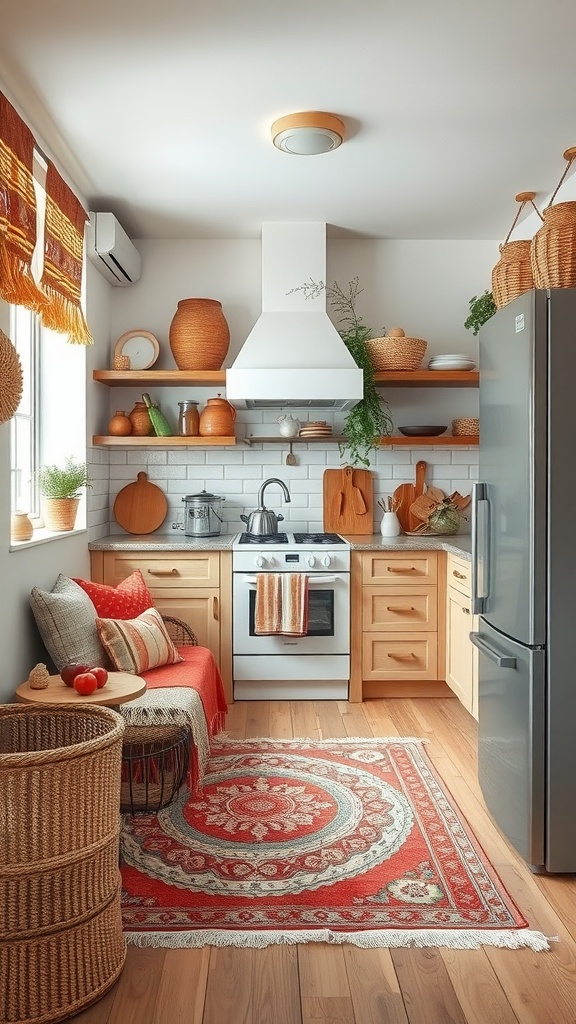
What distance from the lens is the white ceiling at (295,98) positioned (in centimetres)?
247

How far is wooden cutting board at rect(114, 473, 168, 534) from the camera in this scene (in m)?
4.74

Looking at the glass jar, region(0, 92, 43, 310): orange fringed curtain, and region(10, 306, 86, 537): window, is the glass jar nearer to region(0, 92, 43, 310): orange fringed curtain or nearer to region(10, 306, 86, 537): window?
region(10, 306, 86, 537): window

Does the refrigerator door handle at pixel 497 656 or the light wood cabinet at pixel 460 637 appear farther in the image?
the light wood cabinet at pixel 460 637

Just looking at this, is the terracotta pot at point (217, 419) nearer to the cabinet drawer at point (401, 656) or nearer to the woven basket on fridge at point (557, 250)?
the cabinet drawer at point (401, 656)

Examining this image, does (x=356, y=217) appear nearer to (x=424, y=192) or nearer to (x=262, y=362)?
(x=424, y=192)

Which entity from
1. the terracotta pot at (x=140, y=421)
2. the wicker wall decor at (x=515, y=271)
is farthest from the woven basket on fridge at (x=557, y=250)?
the terracotta pot at (x=140, y=421)

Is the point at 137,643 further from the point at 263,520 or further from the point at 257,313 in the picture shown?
the point at 257,313

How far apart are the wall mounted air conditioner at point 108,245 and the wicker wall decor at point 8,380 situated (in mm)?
1694


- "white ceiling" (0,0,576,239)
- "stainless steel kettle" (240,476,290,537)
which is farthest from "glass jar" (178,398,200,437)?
"white ceiling" (0,0,576,239)

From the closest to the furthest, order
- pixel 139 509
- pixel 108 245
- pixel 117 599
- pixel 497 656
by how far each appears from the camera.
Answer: pixel 497 656 < pixel 117 599 < pixel 108 245 < pixel 139 509

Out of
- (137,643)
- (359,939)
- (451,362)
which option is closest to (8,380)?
(137,643)

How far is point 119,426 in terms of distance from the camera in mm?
4492

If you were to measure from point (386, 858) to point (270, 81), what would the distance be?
272 cm

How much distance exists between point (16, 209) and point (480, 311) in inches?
105
